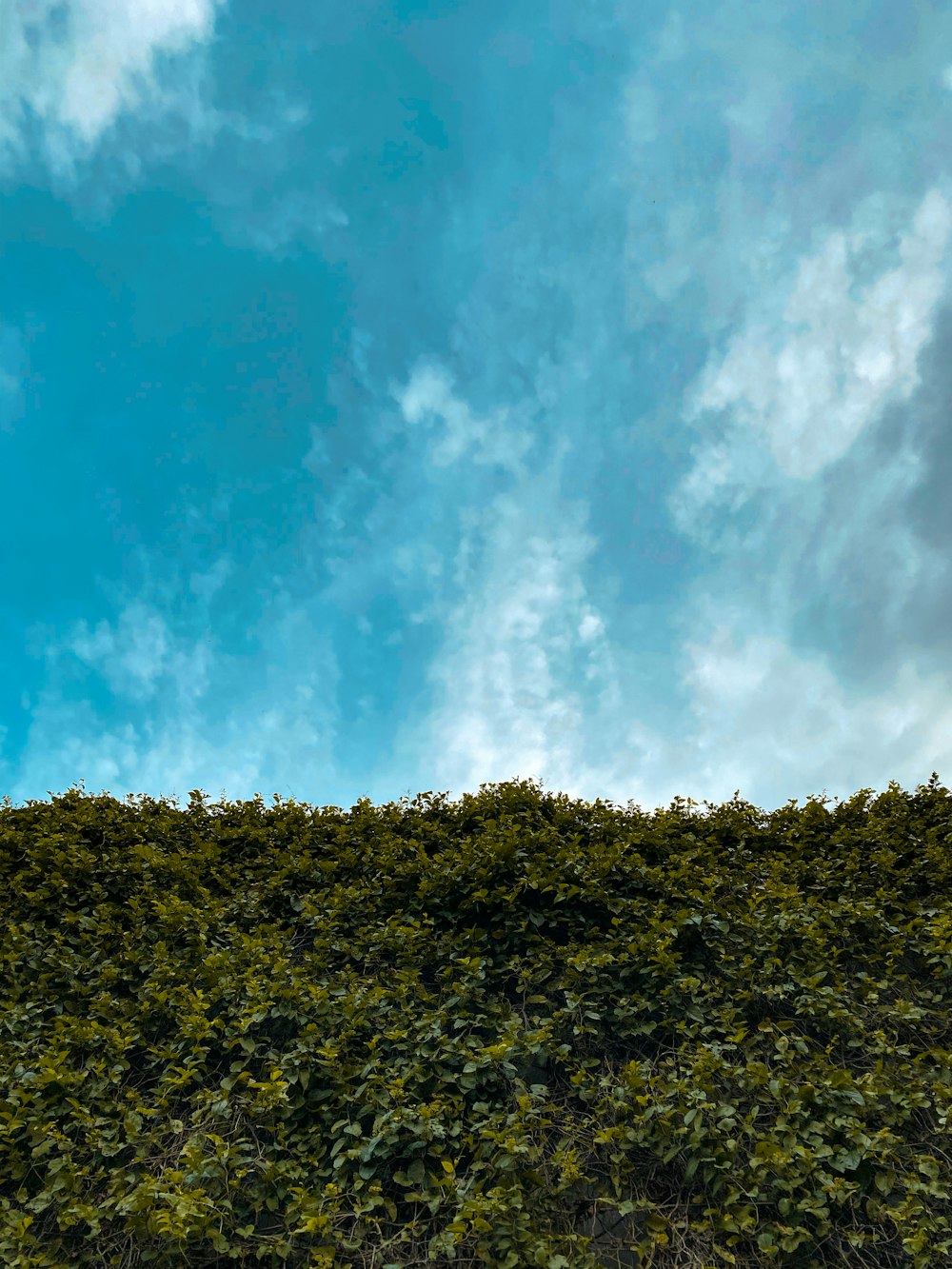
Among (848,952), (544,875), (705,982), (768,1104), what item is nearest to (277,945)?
(544,875)

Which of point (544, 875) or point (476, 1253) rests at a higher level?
point (544, 875)

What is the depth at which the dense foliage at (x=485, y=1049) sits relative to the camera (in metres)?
3.40

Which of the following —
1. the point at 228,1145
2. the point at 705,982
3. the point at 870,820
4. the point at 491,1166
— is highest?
the point at 870,820

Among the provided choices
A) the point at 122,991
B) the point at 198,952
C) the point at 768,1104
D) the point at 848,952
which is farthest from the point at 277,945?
the point at 848,952

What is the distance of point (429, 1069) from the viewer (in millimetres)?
3832

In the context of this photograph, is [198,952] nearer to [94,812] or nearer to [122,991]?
[122,991]

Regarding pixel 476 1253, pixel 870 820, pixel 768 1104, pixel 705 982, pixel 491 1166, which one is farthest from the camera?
pixel 870 820

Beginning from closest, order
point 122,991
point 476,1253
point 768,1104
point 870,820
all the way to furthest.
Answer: point 476,1253
point 768,1104
point 122,991
point 870,820

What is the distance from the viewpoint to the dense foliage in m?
3.40

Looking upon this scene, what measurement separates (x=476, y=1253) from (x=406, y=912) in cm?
186

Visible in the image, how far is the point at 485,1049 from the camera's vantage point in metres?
3.81

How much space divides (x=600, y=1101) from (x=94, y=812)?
427cm

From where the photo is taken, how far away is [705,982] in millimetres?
4352

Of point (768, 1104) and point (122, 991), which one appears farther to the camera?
point (122, 991)
